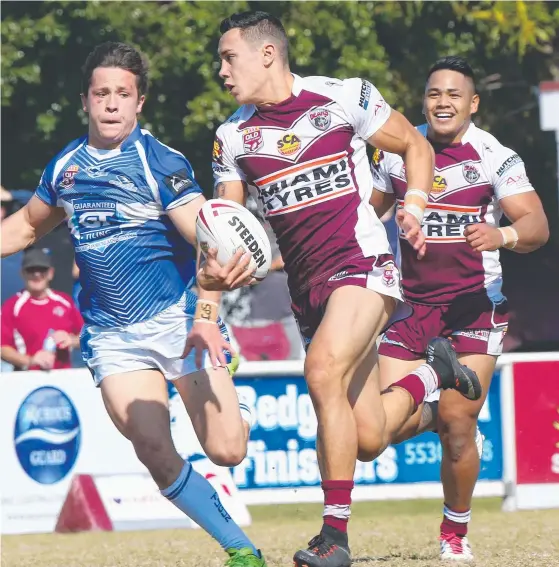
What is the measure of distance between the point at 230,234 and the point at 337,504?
4.40 ft

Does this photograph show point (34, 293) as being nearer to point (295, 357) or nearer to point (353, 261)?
point (295, 357)

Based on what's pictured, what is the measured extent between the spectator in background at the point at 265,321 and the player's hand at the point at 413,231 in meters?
7.44

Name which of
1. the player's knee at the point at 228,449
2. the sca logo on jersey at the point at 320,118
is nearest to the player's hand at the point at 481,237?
the sca logo on jersey at the point at 320,118

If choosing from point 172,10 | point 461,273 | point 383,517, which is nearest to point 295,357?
point 383,517

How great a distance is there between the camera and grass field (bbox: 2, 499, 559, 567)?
7859mm

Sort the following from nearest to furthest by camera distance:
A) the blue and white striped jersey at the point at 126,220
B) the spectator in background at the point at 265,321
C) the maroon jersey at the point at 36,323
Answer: the blue and white striped jersey at the point at 126,220 → the maroon jersey at the point at 36,323 → the spectator in background at the point at 265,321

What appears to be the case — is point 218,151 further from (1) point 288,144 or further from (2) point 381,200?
(2) point 381,200

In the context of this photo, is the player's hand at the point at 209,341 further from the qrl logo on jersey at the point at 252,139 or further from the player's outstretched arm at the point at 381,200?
the player's outstretched arm at the point at 381,200

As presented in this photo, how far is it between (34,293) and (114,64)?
5.77 meters

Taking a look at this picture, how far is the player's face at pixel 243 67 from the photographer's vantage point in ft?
22.1

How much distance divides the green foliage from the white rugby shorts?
28.1 feet

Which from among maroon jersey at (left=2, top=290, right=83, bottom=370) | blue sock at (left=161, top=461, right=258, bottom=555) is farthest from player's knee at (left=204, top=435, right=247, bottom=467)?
maroon jersey at (left=2, top=290, right=83, bottom=370)

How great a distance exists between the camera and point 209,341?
628 centimetres

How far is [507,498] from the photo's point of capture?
11.6 metres
